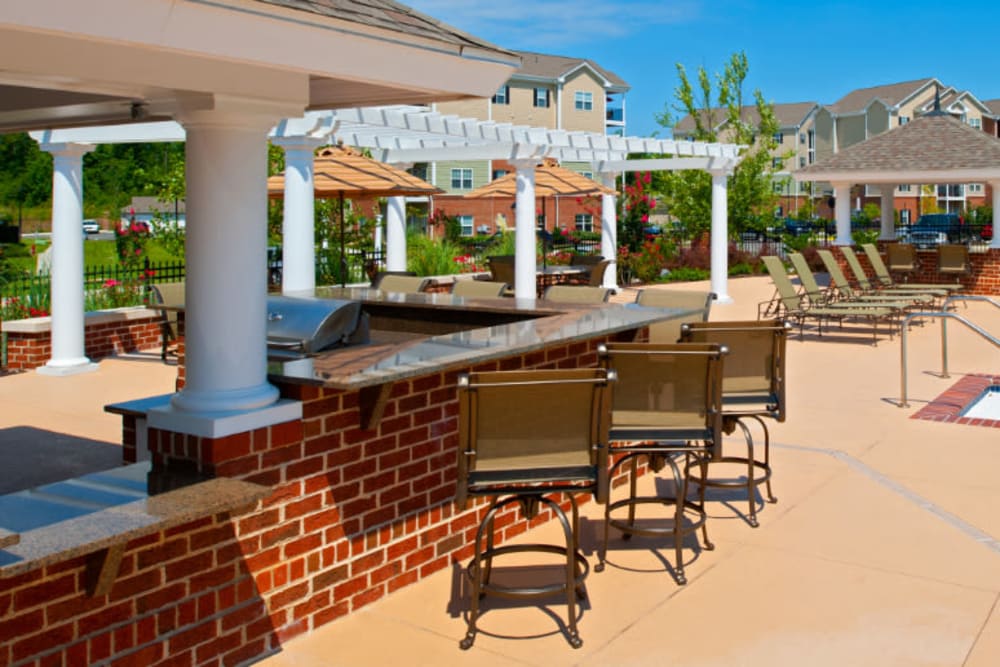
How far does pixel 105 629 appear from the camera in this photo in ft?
12.4

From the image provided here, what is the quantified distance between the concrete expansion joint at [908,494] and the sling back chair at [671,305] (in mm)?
1306

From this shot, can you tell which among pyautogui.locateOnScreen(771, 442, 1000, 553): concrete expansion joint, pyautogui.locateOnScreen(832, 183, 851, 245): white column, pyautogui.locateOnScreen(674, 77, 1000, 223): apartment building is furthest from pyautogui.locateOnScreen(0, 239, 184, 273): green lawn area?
pyautogui.locateOnScreen(674, 77, 1000, 223): apartment building

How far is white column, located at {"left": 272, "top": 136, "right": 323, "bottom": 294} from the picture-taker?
1191 cm

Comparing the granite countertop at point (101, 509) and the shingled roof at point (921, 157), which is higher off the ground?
the shingled roof at point (921, 157)

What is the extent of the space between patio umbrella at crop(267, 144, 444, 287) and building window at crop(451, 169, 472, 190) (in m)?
37.5

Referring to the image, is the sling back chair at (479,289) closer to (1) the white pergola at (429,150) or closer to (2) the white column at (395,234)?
(1) the white pergola at (429,150)

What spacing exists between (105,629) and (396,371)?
1602 mm

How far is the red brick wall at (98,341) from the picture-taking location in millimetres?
12555

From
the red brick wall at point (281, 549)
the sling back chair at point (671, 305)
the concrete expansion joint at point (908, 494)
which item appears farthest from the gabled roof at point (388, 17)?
the concrete expansion joint at point (908, 494)

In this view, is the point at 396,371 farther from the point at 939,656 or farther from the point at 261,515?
the point at 939,656

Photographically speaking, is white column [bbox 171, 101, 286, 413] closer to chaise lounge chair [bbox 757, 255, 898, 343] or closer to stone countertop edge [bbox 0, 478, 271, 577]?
stone countertop edge [bbox 0, 478, 271, 577]

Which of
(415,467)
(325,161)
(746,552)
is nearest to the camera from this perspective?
(415,467)

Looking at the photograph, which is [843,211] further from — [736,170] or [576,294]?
[576,294]

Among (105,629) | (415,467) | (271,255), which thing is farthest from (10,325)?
(105,629)
